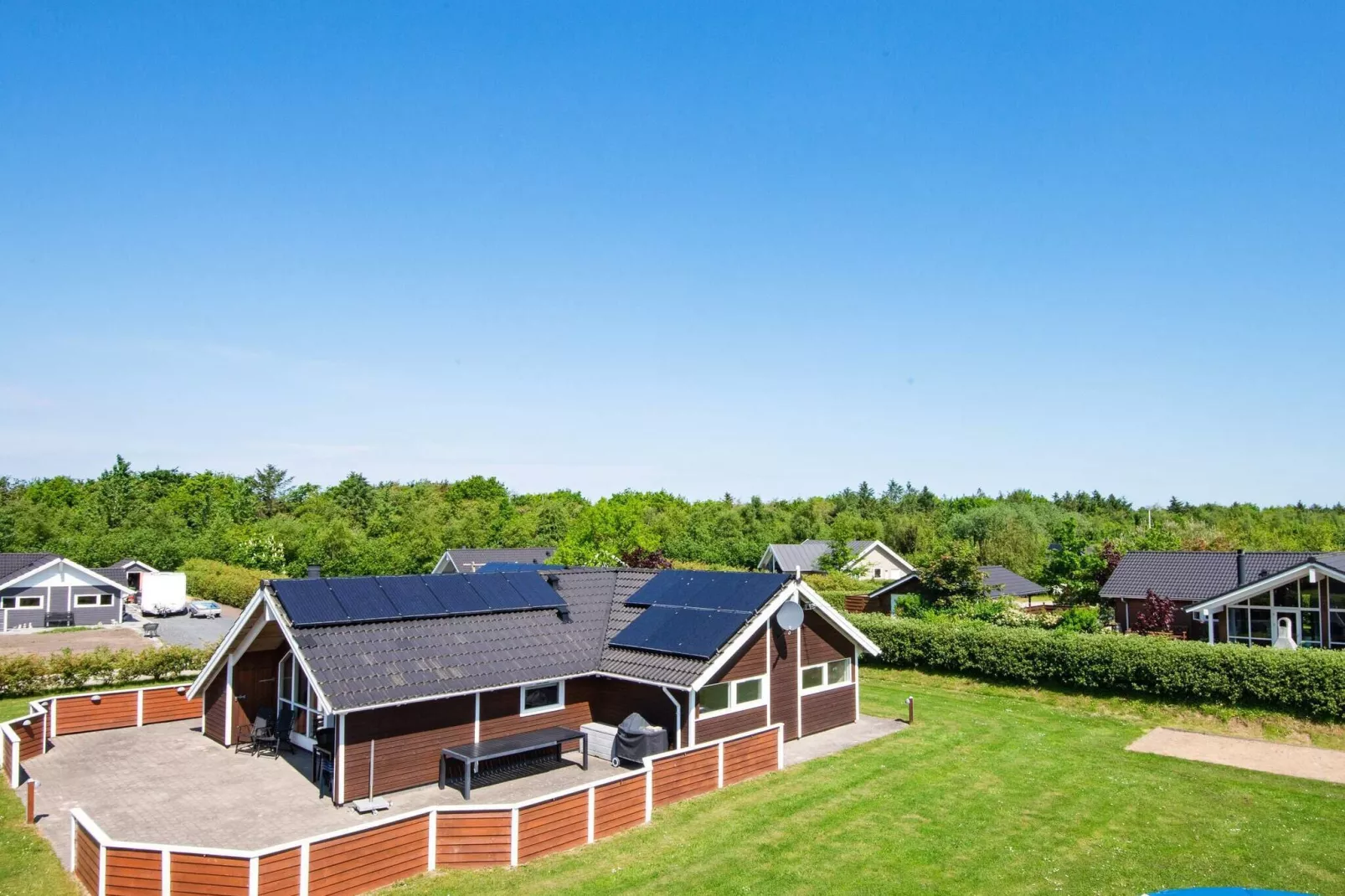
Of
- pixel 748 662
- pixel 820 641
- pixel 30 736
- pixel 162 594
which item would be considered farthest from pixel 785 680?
pixel 162 594

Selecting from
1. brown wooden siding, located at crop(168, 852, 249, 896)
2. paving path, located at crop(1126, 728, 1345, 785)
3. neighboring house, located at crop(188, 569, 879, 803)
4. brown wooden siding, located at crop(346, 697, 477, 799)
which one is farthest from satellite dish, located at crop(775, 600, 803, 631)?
brown wooden siding, located at crop(168, 852, 249, 896)

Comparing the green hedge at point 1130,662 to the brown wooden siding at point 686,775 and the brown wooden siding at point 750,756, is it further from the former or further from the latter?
the brown wooden siding at point 686,775

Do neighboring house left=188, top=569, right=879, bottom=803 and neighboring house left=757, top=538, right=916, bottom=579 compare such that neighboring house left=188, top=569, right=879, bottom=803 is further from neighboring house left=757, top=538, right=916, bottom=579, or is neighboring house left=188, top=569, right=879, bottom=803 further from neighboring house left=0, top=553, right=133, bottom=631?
neighboring house left=0, top=553, right=133, bottom=631

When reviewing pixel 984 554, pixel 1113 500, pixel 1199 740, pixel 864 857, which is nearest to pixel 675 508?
pixel 984 554

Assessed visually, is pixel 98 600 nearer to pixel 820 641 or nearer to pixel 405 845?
pixel 820 641

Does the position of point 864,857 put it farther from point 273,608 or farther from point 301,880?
point 273,608

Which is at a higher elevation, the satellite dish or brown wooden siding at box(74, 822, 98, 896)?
the satellite dish
